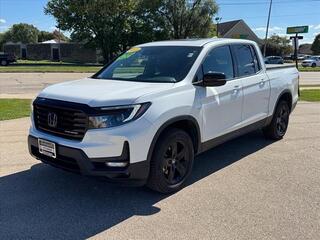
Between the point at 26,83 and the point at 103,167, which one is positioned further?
the point at 26,83

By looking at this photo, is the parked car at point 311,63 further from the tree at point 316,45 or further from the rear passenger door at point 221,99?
the rear passenger door at point 221,99

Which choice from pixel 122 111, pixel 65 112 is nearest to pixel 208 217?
pixel 122 111

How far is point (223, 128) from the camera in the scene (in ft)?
18.7

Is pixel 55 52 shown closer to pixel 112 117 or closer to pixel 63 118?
pixel 63 118

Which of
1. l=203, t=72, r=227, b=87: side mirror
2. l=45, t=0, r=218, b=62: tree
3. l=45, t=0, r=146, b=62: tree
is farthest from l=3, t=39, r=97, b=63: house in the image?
l=203, t=72, r=227, b=87: side mirror

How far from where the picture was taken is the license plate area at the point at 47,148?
458cm

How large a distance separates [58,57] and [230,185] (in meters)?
70.2

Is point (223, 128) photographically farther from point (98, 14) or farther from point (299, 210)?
point (98, 14)

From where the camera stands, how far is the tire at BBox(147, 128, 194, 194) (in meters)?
4.64

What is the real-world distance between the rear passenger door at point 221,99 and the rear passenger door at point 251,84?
0.20 metres

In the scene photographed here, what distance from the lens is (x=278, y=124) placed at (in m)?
7.64

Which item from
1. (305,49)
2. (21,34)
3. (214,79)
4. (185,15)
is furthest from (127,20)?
(305,49)

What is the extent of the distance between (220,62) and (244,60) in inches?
31.2

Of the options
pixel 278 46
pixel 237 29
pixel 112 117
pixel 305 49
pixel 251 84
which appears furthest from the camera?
pixel 305 49
